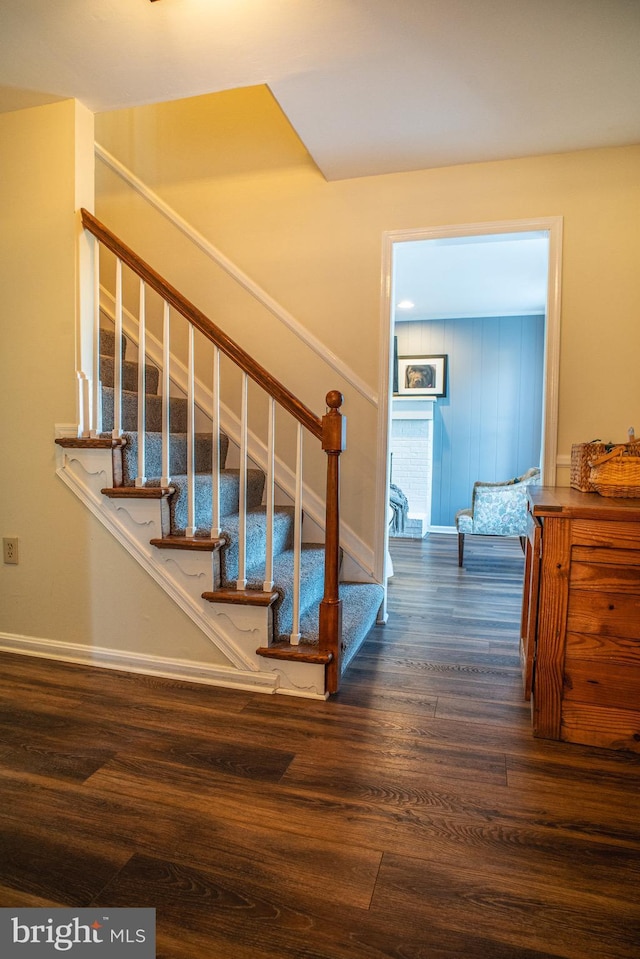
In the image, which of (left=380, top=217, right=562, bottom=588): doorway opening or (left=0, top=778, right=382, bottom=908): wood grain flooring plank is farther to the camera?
(left=380, top=217, right=562, bottom=588): doorway opening

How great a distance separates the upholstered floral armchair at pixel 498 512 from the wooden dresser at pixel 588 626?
8.63 feet

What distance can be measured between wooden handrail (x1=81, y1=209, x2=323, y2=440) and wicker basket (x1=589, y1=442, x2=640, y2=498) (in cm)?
108

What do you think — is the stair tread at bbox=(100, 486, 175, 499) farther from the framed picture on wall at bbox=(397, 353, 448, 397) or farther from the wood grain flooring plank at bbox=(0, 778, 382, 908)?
the framed picture on wall at bbox=(397, 353, 448, 397)

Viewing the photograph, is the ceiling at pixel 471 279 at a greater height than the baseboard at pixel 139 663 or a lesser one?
greater

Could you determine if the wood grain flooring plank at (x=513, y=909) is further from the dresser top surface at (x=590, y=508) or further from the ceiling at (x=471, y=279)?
the ceiling at (x=471, y=279)

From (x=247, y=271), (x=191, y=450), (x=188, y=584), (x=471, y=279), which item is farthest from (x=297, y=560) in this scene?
(x=471, y=279)

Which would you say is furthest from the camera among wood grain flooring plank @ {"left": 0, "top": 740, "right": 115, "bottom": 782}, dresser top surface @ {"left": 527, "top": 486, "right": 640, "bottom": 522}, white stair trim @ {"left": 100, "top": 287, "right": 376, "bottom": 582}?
white stair trim @ {"left": 100, "top": 287, "right": 376, "bottom": 582}

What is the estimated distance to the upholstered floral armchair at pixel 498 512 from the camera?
4406 mm

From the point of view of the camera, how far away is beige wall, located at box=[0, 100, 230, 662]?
2.31 m

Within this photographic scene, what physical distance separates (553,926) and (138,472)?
6.49 ft

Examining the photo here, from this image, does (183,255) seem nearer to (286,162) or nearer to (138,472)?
(286,162)

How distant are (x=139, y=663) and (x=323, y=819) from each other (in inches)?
48.3

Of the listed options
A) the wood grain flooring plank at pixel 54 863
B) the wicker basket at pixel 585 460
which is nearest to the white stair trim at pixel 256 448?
the wicker basket at pixel 585 460

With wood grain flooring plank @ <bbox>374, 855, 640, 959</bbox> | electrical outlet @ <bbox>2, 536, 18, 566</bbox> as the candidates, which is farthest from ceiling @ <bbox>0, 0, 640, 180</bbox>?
wood grain flooring plank @ <bbox>374, 855, 640, 959</bbox>
